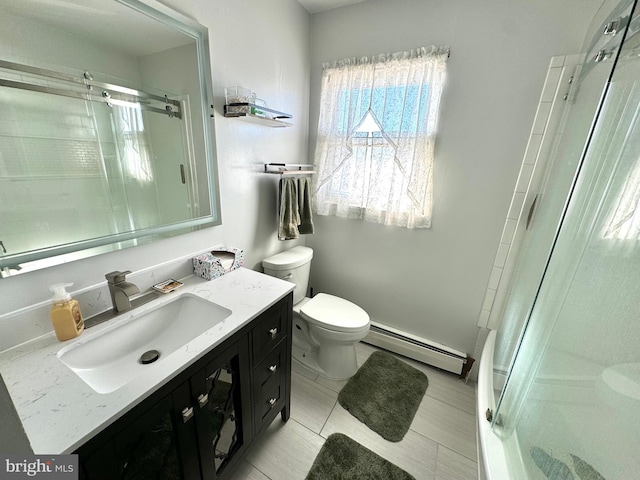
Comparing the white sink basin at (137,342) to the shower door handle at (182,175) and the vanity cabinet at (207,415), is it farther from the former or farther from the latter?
the shower door handle at (182,175)

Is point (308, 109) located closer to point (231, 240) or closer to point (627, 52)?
point (231, 240)

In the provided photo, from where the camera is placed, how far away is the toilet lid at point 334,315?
157 centimetres

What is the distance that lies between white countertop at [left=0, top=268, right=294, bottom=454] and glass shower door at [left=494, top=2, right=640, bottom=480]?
1.00 m

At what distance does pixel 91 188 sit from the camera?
91 centimetres

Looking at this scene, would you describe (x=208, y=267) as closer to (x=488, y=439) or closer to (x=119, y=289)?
(x=119, y=289)

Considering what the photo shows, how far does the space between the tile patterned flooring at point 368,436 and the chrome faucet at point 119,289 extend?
0.93 metres

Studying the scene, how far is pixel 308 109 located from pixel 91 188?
148 cm

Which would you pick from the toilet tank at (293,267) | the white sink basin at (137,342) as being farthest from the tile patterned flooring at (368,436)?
the white sink basin at (137,342)

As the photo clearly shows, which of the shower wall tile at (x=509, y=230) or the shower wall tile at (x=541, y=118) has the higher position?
the shower wall tile at (x=541, y=118)

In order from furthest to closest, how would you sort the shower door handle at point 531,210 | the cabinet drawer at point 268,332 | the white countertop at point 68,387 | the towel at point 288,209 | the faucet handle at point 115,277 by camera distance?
the towel at point 288,209 → the shower door handle at point 531,210 → the cabinet drawer at point 268,332 → the faucet handle at point 115,277 → the white countertop at point 68,387

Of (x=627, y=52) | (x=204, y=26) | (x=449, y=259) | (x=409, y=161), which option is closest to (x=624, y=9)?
(x=627, y=52)

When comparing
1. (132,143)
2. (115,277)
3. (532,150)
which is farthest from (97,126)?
(532,150)

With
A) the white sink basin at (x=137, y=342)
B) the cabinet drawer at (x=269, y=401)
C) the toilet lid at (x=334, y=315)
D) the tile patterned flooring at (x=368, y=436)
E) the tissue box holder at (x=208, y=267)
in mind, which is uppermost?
the tissue box holder at (x=208, y=267)

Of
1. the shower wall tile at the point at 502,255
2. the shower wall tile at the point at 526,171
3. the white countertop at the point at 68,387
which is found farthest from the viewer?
the shower wall tile at the point at 502,255
